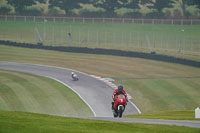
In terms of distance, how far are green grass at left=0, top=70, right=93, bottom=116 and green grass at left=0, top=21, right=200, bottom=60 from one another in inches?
649

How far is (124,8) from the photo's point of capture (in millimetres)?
89812

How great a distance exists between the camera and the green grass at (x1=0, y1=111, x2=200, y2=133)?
18.8 m

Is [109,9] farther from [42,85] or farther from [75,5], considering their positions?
[42,85]

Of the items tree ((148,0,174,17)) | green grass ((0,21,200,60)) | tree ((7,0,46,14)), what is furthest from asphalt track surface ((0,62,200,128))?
tree ((148,0,174,17))

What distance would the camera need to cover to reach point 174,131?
19.7 metres

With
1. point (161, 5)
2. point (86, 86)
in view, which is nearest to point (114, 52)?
point (86, 86)

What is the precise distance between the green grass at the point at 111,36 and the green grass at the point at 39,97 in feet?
54.1

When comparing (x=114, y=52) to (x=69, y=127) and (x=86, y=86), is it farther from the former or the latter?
(x=69, y=127)

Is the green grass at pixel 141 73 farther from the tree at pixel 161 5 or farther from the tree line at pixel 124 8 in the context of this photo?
the tree at pixel 161 5

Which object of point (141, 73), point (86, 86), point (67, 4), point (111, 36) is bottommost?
point (141, 73)

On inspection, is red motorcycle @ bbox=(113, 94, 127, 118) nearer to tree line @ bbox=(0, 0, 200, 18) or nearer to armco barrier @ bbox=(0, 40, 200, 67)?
armco barrier @ bbox=(0, 40, 200, 67)

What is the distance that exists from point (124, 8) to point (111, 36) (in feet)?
54.8

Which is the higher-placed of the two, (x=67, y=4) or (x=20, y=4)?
(x=20, y=4)

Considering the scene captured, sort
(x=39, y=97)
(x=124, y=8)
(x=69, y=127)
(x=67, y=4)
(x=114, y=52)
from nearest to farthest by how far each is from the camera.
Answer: (x=69, y=127) → (x=39, y=97) → (x=114, y=52) → (x=67, y=4) → (x=124, y=8)
